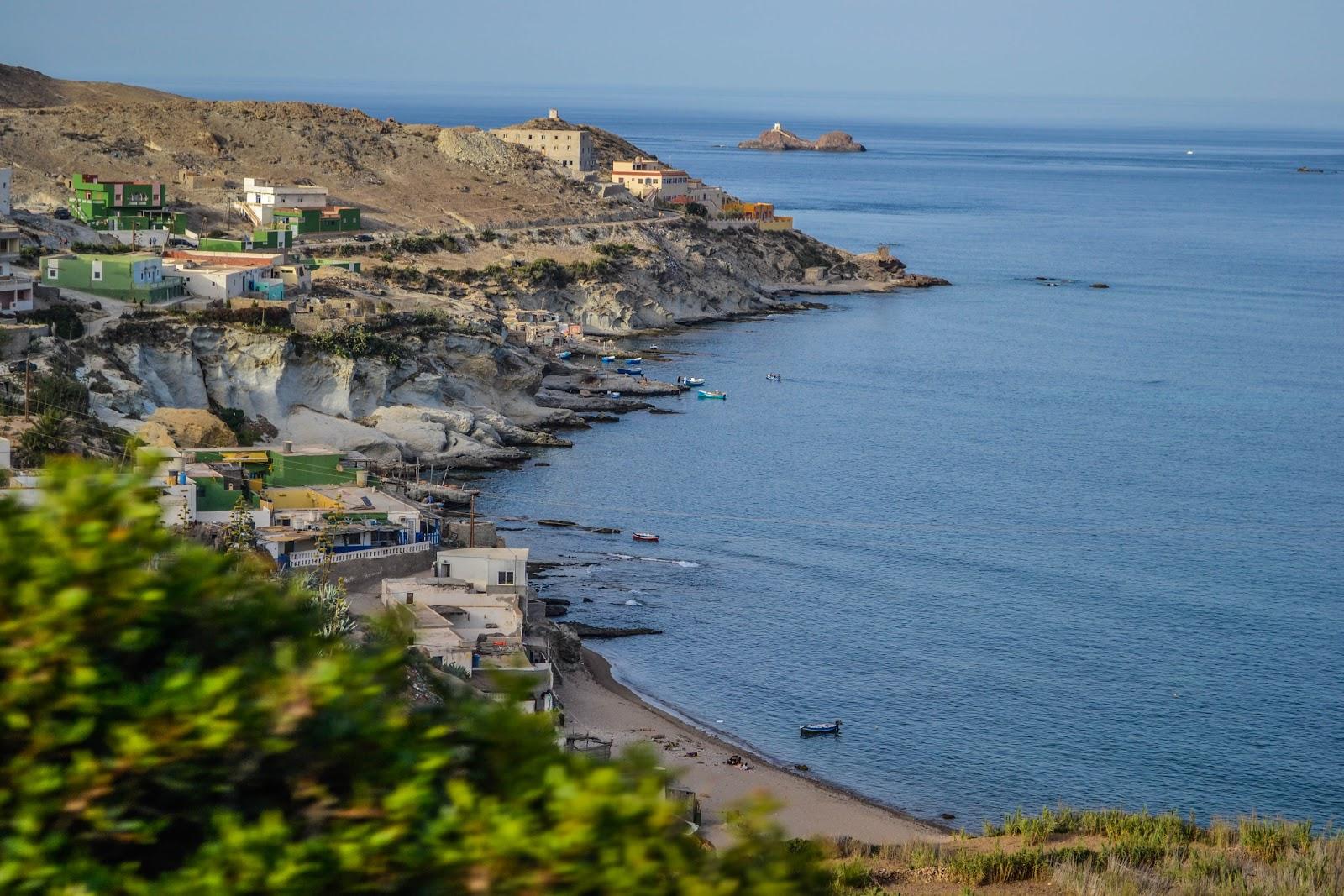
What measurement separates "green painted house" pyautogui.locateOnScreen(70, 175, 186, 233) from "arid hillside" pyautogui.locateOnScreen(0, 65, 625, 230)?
273 cm

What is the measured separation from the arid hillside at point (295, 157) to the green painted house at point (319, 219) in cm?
268

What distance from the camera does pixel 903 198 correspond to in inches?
6516

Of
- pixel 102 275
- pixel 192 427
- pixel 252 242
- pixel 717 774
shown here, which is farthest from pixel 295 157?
pixel 717 774

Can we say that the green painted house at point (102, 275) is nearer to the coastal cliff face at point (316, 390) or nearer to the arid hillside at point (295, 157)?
the coastal cliff face at point (316, 390)

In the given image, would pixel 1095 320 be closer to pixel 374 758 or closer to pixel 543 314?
pixel 543 314

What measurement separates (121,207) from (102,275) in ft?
59.2

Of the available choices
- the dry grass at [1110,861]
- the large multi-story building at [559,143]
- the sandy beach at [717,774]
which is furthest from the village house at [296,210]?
the dry grass at [1110,861]

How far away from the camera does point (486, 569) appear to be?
30719 mm

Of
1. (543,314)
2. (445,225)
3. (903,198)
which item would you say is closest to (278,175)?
(445,225)

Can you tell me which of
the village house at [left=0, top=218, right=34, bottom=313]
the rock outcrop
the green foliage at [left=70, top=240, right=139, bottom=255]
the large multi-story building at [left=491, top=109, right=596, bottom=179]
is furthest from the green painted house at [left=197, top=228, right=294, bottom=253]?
the large multi-story building at [left=491, top=109, right=596, bottom=179]

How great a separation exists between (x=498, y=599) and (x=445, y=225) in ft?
184

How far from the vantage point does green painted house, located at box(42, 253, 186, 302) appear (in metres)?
49.3

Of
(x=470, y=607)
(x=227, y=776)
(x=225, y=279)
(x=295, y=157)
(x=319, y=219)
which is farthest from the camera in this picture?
(x=295, y=157)

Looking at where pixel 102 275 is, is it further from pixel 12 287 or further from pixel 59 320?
pixel 12 287
